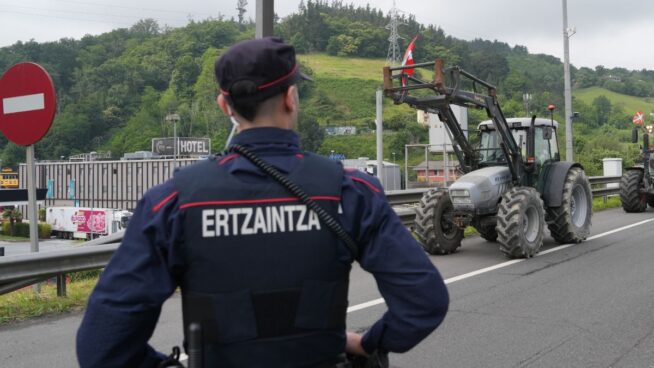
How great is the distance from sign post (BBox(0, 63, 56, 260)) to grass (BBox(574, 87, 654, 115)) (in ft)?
438

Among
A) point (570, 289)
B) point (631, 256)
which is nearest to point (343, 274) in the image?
point (570, 289)

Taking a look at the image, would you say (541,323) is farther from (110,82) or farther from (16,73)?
(110,82)

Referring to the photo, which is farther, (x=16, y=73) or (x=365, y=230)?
(x=16, y=73)

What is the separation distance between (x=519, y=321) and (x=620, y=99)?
14792 centimetres

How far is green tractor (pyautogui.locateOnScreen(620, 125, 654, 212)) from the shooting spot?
55.7 feet

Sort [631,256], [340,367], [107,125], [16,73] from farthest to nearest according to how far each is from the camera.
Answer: [107,125]
[631,256]
[16,73]
[340,367]

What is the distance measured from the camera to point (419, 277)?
1.70m

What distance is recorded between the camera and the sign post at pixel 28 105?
6.09 m

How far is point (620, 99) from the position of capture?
138 meters

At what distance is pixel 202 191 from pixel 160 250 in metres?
0.19

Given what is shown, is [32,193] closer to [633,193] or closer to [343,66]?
[633,193]

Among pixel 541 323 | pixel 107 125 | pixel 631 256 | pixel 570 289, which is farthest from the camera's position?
pixel 107 125

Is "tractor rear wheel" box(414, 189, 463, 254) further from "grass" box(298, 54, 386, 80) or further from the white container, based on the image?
"grass" box(298, 54, 386, 80)

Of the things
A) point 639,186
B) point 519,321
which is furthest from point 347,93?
point 519,321
